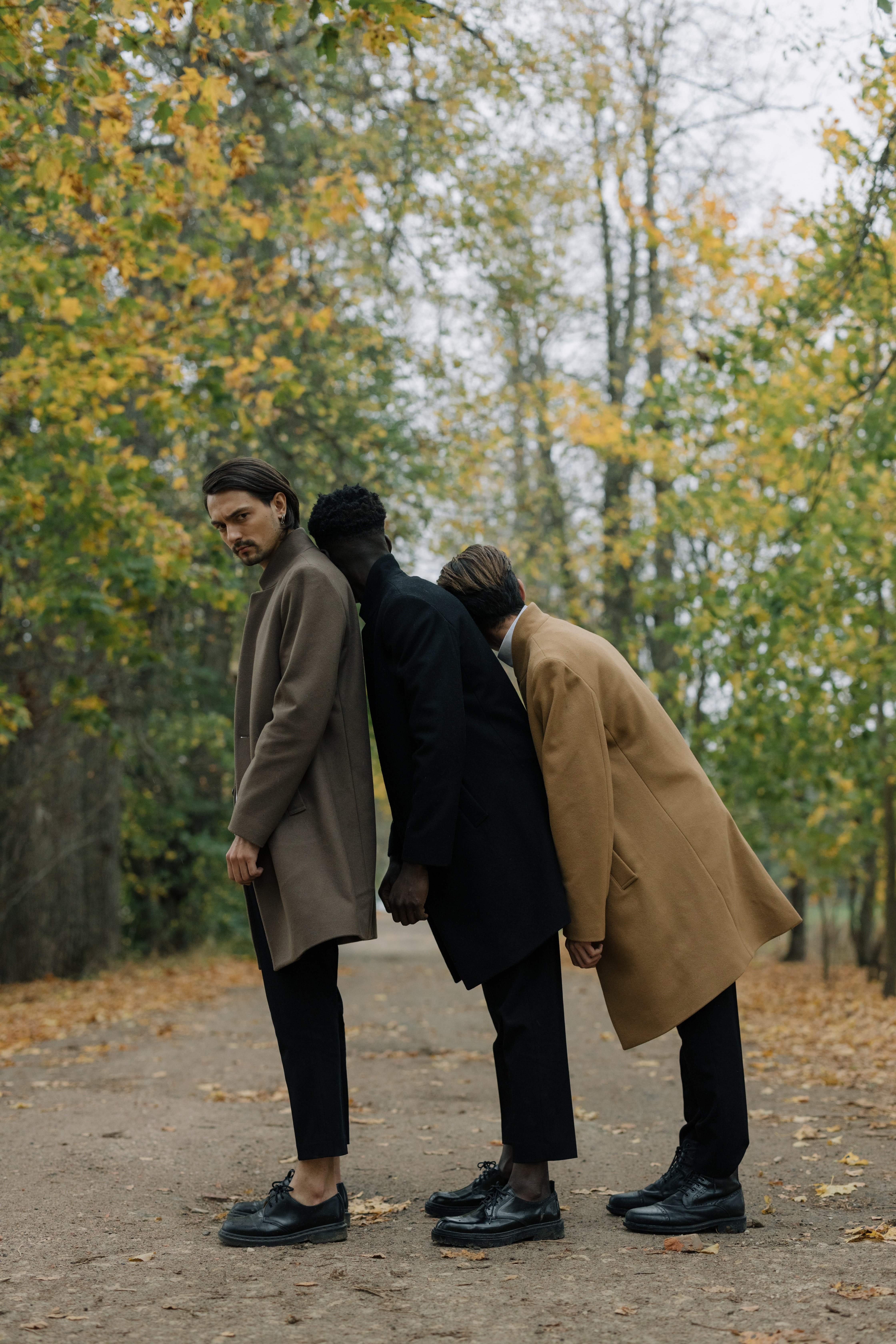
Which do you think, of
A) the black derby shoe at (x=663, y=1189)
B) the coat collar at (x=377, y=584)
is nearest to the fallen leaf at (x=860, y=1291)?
the black derby shoe at (x=663, y=1189)

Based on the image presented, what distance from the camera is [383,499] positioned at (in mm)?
13273

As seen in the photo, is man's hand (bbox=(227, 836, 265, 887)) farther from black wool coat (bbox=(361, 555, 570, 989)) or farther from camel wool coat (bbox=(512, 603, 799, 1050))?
camel wool coat (bbox=(512, 603, 799, 1050))

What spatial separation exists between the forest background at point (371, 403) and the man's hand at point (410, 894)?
3.85 meters

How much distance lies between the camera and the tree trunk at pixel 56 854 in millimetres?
11812

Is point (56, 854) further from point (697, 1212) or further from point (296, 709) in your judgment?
point (697, 1212)

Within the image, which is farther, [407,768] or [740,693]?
[740,693]

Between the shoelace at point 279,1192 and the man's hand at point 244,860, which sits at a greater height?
the man's hand at point 244,860

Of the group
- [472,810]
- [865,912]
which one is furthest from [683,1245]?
[865,912]

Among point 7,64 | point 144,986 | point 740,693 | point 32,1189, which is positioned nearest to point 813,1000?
point 740,693

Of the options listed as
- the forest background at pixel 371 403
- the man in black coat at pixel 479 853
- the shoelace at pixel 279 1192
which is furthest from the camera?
the forest background at pixel 371 403

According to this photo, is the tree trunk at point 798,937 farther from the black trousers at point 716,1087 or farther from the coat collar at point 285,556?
the coat collar at point 285,556

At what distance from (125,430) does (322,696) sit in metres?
5.63

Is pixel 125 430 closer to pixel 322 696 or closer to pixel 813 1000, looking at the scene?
pixel 322 696

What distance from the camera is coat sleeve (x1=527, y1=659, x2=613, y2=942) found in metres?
3.49
